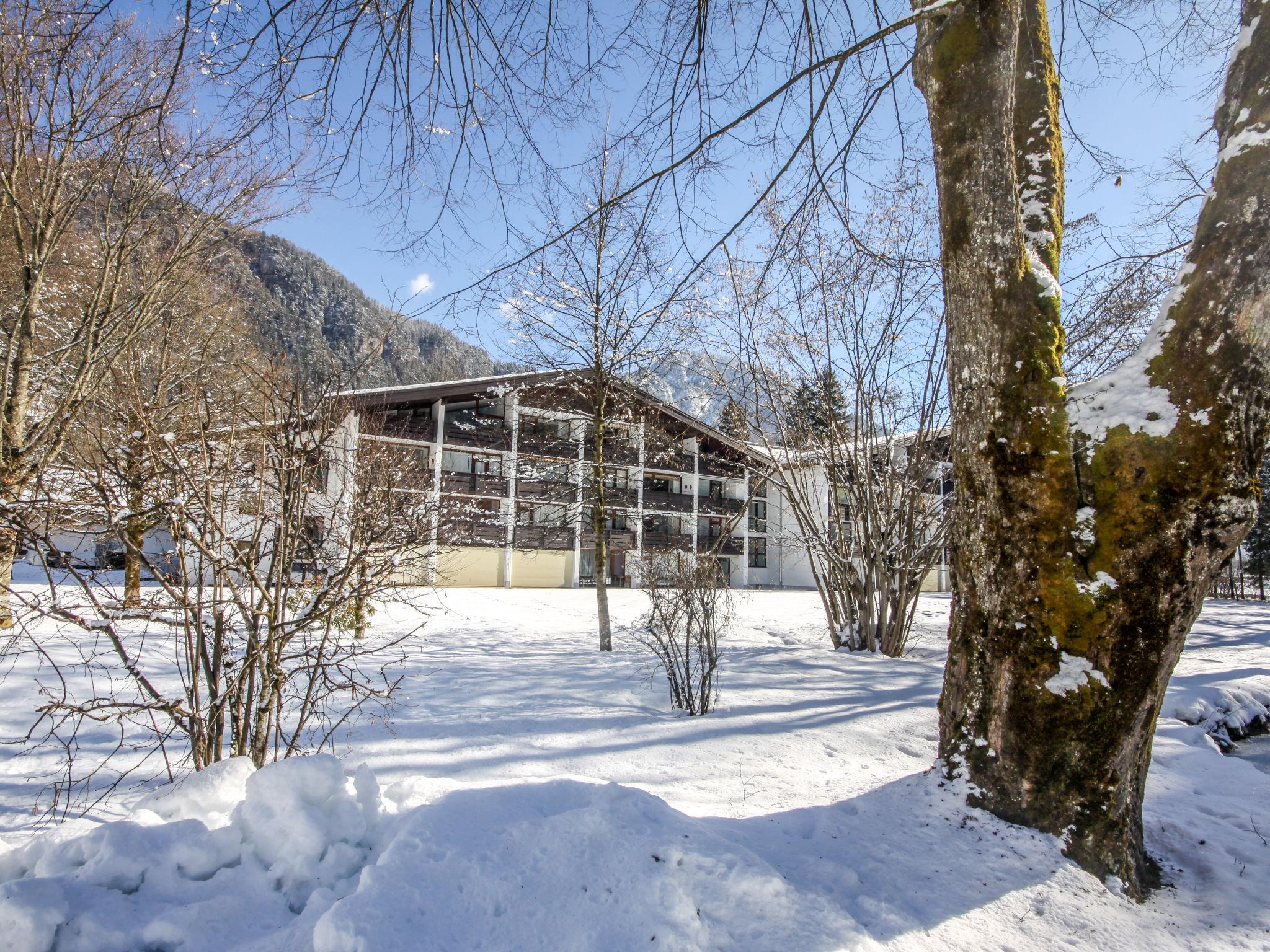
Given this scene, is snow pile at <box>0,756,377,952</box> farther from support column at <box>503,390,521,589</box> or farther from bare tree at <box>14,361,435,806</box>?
support column at <box>503,390,521,589</box>

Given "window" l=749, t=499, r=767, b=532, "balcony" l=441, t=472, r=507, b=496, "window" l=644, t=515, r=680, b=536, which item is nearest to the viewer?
"balcony" l=441, t=472, r=507, b=496

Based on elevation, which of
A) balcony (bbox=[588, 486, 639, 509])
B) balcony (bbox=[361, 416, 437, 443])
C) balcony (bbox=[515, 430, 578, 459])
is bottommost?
balcony (bbox=[588, 486, 639, 509])

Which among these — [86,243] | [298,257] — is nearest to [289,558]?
[86,243]

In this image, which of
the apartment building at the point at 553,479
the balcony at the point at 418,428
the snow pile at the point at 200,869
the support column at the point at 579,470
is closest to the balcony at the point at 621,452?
the apartment building at the point at 553,479

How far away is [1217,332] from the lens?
2291 millimetres

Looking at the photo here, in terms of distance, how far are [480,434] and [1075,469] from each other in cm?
2429

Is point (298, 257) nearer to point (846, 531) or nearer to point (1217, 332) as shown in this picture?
point (846, 531)

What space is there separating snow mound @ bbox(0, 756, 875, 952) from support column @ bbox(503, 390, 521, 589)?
47.7ft

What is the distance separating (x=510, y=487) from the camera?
25578 millimetres

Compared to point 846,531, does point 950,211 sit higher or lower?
higher

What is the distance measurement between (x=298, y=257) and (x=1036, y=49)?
5610cm

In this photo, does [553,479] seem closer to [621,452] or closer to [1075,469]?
[621,452]

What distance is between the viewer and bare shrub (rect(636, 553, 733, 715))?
5.69 meters

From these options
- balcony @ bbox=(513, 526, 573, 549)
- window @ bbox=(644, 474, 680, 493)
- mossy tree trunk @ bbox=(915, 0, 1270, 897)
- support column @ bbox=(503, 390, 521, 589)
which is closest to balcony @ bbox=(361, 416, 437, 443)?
support column @ bbox=(503, 390, 521, 589)
